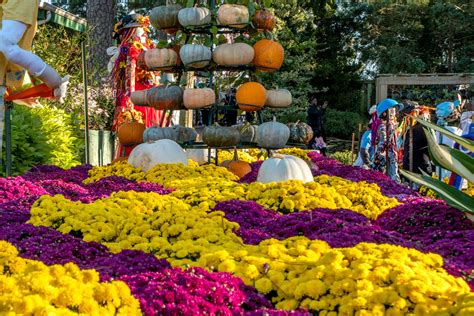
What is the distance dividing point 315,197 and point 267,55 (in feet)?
11.4

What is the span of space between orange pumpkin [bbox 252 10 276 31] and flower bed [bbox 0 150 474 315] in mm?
3122

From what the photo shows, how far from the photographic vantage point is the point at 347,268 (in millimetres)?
2887

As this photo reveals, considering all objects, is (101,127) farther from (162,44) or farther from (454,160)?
(454,160)

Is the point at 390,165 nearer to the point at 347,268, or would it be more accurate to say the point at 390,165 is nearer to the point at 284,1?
the point at 347,268

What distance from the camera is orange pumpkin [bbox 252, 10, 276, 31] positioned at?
8.52 meters

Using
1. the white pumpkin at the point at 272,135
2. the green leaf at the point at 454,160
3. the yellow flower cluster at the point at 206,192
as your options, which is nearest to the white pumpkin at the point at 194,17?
the white pumpkin at the point at 272,135

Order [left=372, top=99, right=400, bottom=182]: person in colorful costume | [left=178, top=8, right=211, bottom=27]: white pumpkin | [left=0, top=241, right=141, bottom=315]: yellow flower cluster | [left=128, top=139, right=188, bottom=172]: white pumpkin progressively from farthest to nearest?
[left=372, top=99, right=400, bottom=182]: person in colorful costume < [left=178, top=8, right=211, bottom=27]: white pumpkin < [left=128, top=139, right=188, bottom=172]: white pumpkin < [left=0, top=241, right=141, bottom=315]: yellow flower cluster

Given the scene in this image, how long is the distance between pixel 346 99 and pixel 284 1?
5.04 metres

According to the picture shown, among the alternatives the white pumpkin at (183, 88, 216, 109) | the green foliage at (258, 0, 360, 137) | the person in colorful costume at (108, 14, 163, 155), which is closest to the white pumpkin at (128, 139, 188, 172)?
the white pumpkin at (183, 88, 216, 109)

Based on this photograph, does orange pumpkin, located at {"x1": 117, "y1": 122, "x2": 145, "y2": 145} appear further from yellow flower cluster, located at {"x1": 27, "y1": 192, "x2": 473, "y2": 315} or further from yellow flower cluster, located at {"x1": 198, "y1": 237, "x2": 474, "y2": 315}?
yellow flower cluster, located at {"x1": 198, "y1": 237, "x2": 474, "y2": 315}

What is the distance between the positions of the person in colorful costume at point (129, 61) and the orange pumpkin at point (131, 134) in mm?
2114

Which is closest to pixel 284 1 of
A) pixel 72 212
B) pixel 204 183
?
pixel 204 183

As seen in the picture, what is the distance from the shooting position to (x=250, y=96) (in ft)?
27.2

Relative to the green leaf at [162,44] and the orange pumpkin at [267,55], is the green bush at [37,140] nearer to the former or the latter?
the green leaf at [162,44]
